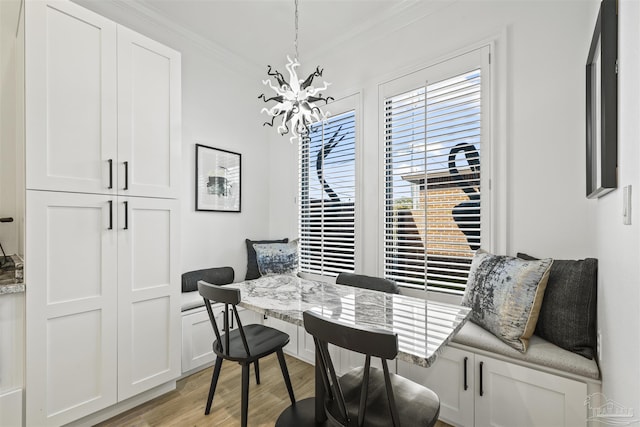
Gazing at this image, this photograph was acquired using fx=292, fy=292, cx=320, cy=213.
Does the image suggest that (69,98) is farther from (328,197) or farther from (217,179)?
(328,197)

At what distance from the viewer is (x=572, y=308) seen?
1514mm

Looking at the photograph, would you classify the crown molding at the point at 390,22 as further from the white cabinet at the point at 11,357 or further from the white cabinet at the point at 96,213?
the white cabinet at the point at 11,357

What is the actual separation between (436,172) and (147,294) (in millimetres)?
2318

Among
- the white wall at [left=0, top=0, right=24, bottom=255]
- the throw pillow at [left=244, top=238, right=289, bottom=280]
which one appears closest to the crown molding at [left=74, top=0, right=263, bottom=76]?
the white wall at [left=0, top=0, right=24, bottom=255]

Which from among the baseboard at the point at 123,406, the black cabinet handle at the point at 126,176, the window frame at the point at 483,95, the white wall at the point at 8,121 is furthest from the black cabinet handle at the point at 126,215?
the window frame at the point at 483,95

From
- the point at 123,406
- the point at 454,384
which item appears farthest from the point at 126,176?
the point at 454,384

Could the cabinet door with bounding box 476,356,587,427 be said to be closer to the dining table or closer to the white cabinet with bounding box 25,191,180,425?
the dining table

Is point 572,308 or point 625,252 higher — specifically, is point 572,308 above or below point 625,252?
below

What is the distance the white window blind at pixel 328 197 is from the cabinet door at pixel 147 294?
1.38m

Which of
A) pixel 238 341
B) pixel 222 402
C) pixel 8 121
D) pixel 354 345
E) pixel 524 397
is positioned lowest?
pixel 222 402

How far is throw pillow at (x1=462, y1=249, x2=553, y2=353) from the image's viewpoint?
1.55 metres

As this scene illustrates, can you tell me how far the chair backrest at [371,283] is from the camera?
2.23 metres

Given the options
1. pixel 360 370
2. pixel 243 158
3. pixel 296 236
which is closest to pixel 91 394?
pixel 360 370

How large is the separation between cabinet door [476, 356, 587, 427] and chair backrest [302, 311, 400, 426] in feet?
2.95
